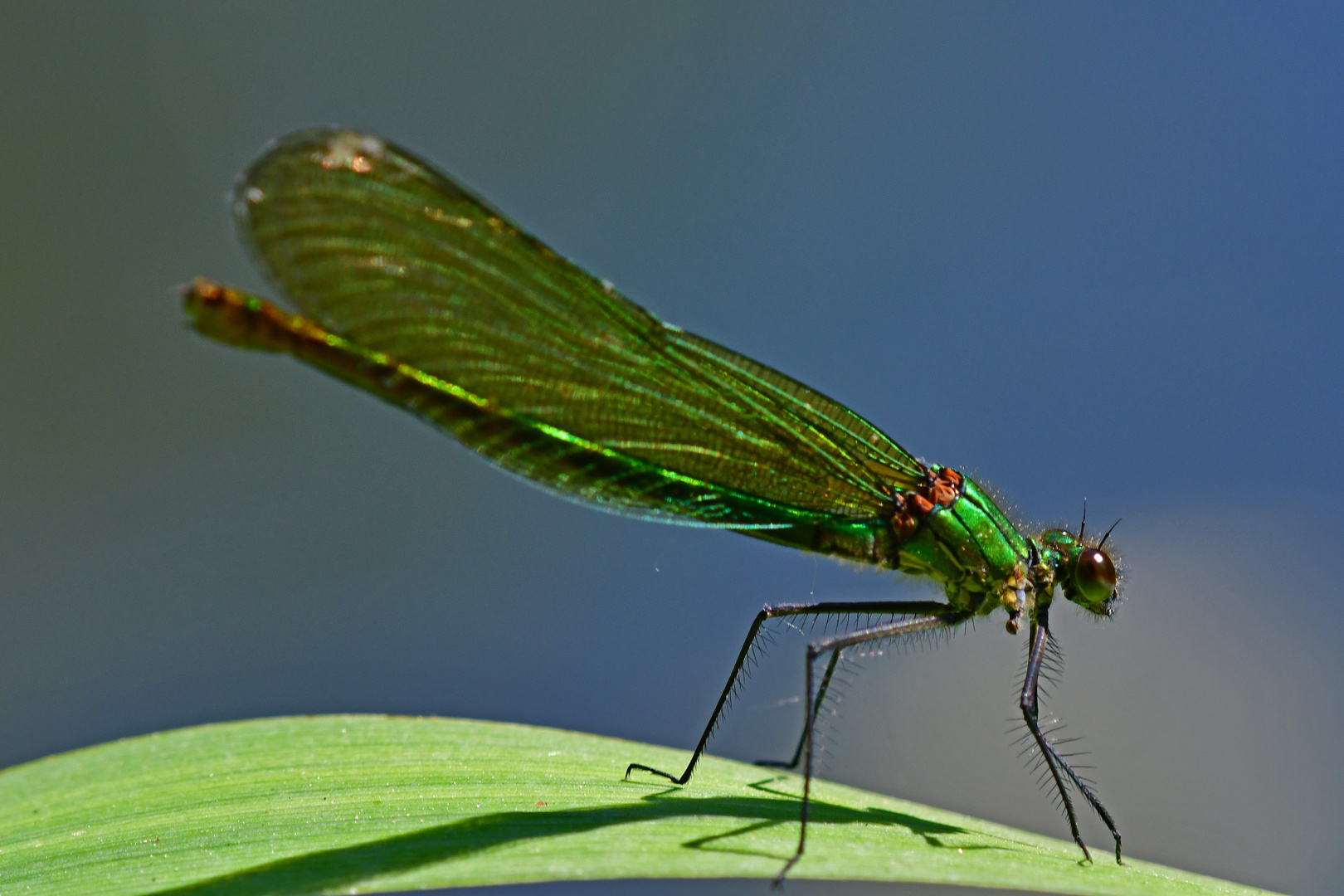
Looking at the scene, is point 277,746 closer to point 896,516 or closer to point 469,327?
point 469,327

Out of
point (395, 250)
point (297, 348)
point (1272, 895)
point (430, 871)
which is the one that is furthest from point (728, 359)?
point (1272, 895)

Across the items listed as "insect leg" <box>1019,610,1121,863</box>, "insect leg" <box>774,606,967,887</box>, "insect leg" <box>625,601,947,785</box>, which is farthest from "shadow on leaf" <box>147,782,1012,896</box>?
"insect leg" <box>1019,610,1121,863</box>

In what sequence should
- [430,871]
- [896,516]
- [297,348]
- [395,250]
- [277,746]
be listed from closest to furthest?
1. [430,871]
2. [297,348]
3. [395,250]
4. [277,746]
5. [896,516]

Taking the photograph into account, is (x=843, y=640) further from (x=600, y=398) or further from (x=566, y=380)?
(x=566, y=380)

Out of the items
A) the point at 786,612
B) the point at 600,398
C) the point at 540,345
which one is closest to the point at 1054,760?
the point at 786,612

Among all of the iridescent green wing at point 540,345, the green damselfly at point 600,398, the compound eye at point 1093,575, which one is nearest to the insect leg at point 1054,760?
the green damselfly at point 600,398

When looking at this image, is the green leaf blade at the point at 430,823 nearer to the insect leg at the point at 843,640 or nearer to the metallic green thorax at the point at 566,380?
the insect leg at the point at 843,640

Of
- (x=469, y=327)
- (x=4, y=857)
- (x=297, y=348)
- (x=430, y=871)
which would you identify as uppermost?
(x=469, y=327)
